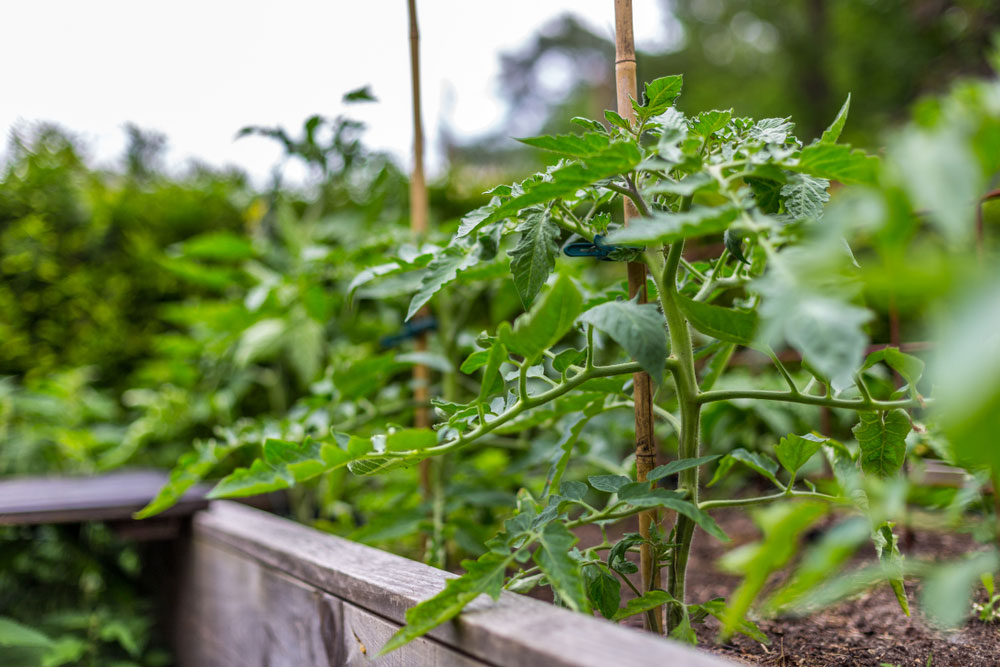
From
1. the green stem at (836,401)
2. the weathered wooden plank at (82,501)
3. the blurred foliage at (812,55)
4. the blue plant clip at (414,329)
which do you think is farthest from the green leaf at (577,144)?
the blurred foliage at (812,55)

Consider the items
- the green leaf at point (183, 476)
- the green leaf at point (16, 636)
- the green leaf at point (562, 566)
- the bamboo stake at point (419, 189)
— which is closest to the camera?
the green leaf at point (562, 566)

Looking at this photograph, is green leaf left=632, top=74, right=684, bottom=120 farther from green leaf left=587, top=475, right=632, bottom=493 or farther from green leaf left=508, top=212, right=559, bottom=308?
green leaf left=587, top=475, right=632, bottom=493

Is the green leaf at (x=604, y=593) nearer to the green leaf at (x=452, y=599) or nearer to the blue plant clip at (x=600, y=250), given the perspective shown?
the green leaf at (x=452, y=599)

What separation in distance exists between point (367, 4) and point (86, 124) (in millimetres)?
1747

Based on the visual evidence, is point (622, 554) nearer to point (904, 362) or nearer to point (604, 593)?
point (604, 593)

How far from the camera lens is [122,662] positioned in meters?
1.68

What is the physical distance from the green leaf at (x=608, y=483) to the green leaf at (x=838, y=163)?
34cm

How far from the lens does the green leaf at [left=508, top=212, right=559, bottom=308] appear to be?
2.26 ft

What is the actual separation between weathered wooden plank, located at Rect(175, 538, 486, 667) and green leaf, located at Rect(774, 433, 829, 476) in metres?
0.37

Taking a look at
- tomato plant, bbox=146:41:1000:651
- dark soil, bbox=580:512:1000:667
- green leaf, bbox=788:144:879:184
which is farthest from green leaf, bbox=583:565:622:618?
green leaf, bbox=788:144:879:184

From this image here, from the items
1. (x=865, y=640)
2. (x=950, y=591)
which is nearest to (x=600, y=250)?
(x=950, y=591)

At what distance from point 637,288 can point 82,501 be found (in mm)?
1464

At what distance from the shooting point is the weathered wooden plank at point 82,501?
1.53m

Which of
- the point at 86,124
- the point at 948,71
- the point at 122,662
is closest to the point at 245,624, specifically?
the point at 122,662
